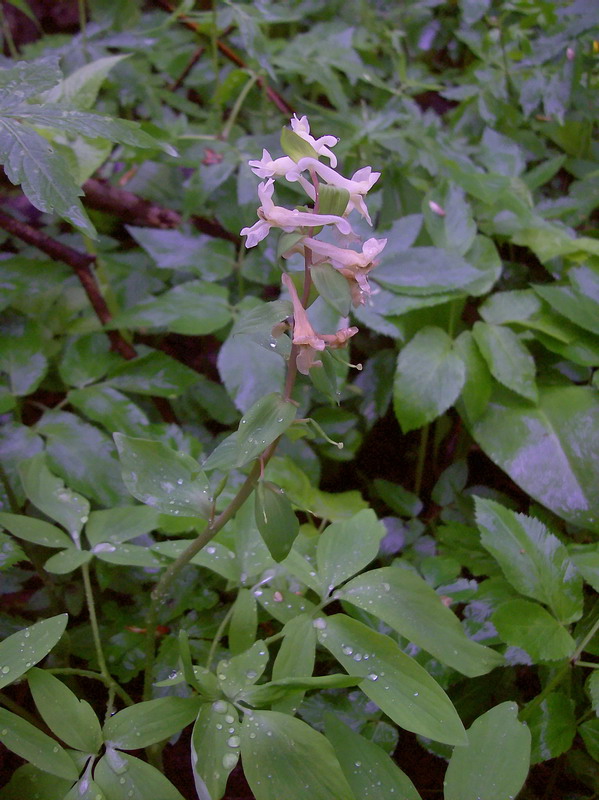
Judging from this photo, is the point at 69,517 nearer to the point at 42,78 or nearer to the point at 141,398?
the point at 141,398

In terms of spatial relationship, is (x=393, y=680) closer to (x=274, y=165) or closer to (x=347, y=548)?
(x=347, y=548)

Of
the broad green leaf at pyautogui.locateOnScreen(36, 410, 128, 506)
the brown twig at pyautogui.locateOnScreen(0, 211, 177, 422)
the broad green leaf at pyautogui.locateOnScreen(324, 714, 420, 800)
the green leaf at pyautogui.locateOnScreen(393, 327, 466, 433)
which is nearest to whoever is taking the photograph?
the broad green leaf at pyautogui.locateOnScreen(324, 714, 420, 800)

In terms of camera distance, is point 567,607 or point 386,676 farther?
point 567,607

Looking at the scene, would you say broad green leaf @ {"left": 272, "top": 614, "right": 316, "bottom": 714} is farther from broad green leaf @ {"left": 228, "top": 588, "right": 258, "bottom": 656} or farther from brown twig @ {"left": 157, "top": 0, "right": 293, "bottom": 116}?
brown twig @ {"left": 157, "top": 0, "right": 293, "bottom": 116}

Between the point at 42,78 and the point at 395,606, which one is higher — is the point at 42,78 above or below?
above

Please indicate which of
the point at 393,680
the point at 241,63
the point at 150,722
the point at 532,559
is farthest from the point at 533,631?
the point at 241,63

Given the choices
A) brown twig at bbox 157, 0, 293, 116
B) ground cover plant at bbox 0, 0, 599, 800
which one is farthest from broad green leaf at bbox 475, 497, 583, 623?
brown twig at bbox 157, 0, 293, 116

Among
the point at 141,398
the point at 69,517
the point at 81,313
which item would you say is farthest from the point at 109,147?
the point at 69,517
